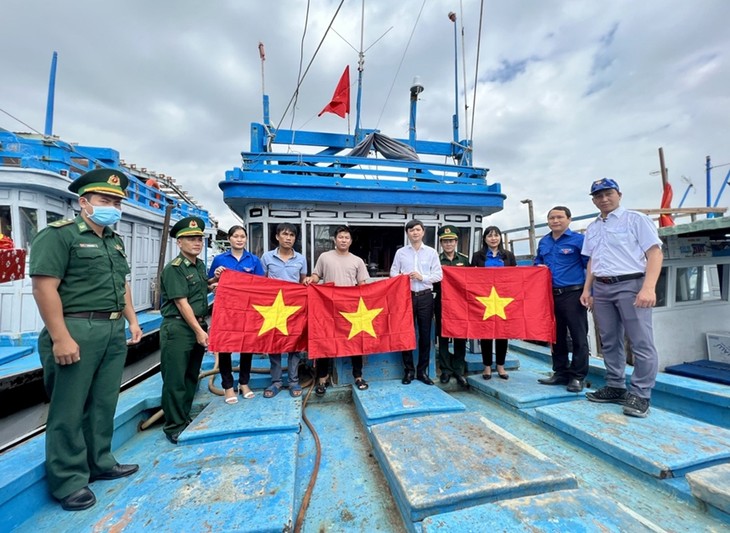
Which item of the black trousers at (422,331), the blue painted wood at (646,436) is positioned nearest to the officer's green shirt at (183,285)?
the black trousers at (422,331)

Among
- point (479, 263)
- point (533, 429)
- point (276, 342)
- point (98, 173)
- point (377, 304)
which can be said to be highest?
point (98, 173)

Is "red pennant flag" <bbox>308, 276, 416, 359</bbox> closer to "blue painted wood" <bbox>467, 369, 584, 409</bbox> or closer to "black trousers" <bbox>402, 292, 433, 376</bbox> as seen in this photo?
"black trousers" <bbox>402, 292, 433, 376</bbox>

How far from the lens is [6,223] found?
557 centimetres

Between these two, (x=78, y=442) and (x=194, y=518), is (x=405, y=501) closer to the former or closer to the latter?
(x=194, y=518)

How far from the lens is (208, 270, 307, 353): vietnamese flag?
3.46m

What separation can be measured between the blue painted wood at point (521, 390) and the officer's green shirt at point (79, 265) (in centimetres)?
372

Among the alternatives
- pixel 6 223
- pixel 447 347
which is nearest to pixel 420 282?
pixel 447 347

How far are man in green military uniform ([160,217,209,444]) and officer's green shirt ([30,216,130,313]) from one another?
581mm

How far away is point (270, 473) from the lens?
215 centimetres

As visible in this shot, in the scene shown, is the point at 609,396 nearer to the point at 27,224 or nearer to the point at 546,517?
the point at 546,517

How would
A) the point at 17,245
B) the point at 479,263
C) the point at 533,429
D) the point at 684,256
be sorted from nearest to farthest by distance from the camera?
the point at 533,429 → the point at 479,263 → the point at 17,245 → the point at 684,256

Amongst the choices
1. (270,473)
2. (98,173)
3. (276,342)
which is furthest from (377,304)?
(98,173)

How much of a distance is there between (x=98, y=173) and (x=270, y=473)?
2.45 m

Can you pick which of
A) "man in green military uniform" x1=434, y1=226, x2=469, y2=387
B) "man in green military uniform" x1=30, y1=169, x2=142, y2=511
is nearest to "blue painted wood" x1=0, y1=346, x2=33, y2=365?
"man in green military uniform" x1=30, y1=169, x2=142, y2=511
